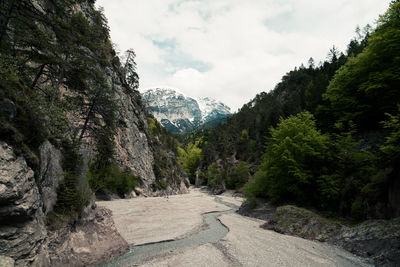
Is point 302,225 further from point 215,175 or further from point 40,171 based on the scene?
point 215,175

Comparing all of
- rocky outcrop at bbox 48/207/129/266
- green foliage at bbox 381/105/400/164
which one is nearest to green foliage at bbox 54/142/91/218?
rocky outcrop at bbox 48/207/129/266

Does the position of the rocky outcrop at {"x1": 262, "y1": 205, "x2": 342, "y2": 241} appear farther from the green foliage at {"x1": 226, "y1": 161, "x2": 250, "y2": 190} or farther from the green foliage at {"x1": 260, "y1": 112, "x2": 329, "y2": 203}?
the green foliage at {"x1": 226, "y1": 161, "x2": 250, "y2": 190}

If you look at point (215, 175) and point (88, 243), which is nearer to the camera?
point (88, 243)

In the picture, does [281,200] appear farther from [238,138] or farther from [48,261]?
[238,138]

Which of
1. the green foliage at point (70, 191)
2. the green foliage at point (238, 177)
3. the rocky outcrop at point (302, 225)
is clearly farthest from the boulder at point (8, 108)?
the green foliage at point (238, 177)

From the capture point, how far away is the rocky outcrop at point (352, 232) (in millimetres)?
10955

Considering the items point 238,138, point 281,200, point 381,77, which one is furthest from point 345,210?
point 238,138

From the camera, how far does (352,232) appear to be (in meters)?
13.9

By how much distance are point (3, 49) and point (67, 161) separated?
705 cm

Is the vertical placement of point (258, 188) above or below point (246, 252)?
above

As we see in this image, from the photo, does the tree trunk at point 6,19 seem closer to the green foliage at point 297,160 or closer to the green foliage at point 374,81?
the green foliage at point 297,160

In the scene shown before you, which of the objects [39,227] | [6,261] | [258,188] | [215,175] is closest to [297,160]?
[258,188]

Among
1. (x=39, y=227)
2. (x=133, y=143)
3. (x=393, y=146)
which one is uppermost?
(x=133, y=143)

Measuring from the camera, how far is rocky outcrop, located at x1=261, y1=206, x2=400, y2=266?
10955 mm
